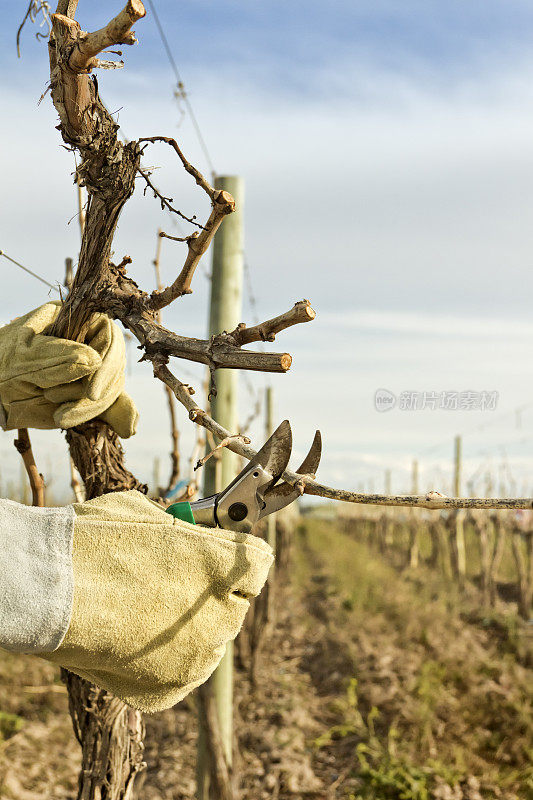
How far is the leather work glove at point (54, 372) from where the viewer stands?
1.89 meters

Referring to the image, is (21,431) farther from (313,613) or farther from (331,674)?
(313,613)

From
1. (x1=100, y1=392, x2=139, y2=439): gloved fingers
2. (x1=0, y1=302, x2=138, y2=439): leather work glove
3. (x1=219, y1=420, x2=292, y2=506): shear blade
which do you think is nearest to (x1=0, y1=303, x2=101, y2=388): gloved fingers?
(x1=0, y1=302, x2=138, y2=439): leather work glove

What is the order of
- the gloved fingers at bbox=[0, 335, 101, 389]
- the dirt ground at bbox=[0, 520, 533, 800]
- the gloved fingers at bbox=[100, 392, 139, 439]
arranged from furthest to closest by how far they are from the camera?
the dirt ground at bbox=[0, 520, 533, 800]
the gloved fingers at bbox=[100, 392, 139, 439]
the gloved fingers at bbox=[0, 335, 101, 389]

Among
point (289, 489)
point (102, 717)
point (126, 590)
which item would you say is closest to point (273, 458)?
point (289, 489)

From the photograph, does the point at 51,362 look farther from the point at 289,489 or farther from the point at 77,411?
the point at 289,489

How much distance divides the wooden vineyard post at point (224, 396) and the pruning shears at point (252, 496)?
9.22ft

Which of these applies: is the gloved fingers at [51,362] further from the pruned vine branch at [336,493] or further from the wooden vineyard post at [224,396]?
the wooden vineyard post at [224,396]

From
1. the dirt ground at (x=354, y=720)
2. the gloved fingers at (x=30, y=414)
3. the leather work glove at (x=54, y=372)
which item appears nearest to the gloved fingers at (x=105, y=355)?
the leather work glove at (x=54, y=372)

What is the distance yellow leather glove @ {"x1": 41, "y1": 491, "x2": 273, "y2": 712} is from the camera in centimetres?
131

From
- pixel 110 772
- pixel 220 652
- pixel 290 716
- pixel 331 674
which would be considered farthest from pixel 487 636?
pixel 220 652

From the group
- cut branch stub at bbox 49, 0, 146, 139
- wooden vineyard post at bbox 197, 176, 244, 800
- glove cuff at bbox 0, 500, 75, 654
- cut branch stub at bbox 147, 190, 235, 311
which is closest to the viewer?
glove cuff at bbox 0, 500, 75, 654

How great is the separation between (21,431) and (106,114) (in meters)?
1.01

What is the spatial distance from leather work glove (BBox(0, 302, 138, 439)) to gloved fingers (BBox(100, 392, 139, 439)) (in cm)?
1

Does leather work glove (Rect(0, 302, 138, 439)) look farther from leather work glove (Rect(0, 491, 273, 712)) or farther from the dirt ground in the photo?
the dirt ground
